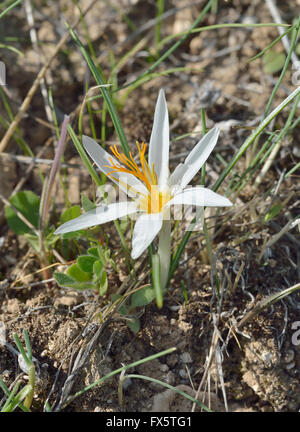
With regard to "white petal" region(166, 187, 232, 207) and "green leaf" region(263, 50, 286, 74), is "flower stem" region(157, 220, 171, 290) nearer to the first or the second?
"white petal" region(166, 187, 232, 207)

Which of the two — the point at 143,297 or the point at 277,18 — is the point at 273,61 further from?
the point at 143,297

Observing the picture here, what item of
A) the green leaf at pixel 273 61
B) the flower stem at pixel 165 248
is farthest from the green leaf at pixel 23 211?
the green leaf at pixel 273 61

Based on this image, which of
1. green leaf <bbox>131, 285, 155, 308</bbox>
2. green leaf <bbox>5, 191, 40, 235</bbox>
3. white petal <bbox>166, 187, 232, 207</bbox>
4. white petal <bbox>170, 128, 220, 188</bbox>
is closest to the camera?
white petal <bbox>166, 187, 232, 207</bbox>

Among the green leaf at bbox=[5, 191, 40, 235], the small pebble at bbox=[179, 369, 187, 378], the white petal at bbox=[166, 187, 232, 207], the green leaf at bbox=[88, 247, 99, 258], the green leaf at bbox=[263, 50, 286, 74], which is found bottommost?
the small pebble at bbox=[179, 369, 187, 378]

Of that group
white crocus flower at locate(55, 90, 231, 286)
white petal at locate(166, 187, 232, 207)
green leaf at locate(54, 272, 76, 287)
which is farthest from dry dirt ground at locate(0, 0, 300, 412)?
white petal at locate(166, 187, 232, 207)

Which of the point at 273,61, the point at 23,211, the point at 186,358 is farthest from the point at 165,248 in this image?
the point at 273,61

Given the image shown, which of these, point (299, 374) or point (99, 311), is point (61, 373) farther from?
point (299, 374)

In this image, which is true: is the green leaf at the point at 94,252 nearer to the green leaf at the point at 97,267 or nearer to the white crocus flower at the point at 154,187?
the green leaf at the point at 97,267

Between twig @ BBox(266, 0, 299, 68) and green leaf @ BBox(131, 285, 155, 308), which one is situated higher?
twig @ BBox(266, 0, 299, 68)
